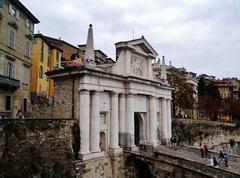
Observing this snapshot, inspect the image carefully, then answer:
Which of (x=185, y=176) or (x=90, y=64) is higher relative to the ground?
(x=90, y=64)

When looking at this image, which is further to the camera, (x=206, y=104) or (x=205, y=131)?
(x=206, y=104)

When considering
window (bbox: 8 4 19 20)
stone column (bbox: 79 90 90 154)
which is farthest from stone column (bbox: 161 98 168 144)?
window (bbox: 8 4 19 20)

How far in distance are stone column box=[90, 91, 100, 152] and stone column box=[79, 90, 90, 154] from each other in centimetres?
60

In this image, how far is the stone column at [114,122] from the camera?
57.7 ft

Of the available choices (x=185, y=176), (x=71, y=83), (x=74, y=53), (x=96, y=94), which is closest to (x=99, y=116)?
(x=96, y=94)

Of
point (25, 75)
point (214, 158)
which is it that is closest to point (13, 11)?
point (25, 75)

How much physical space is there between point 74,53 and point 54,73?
28719 mm

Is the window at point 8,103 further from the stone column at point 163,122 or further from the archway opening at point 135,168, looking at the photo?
the stone column at point 163,122

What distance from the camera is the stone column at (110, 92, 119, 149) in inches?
692

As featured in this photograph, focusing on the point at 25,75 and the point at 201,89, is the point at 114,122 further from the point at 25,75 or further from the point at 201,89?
the point at 201,89

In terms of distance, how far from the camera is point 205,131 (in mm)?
35531

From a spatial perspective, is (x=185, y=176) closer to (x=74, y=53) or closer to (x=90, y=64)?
(x=90, y=64)

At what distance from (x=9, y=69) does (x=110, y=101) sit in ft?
34.3

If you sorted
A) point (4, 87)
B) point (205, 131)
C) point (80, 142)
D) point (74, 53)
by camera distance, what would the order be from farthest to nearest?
point (74, 53)
point (205, 131)
point (4, 87)
point (80, 142)
